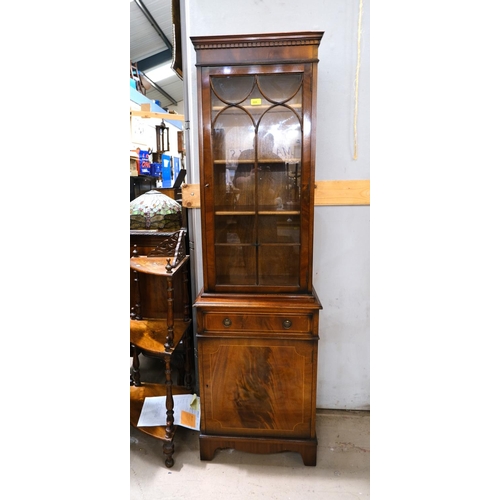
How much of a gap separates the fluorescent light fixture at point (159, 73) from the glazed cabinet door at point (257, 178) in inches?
160

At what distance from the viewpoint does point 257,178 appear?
55.9 inches

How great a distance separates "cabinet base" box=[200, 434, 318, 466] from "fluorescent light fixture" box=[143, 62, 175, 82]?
191 inches

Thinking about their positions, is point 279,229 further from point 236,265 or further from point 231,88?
point 231,88

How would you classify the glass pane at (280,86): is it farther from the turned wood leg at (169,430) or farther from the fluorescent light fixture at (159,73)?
the fluorescent light fixture at (159,73)

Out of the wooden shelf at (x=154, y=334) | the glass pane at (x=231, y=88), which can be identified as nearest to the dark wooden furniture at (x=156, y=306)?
the wooden shelf at (x=154, y=334)

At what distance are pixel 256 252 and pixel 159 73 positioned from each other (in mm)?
4857

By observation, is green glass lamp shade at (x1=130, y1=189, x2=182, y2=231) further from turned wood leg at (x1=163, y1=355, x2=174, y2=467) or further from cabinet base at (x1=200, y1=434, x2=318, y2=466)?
cabinet base at (x1=200, y1=434, x2=318, y2=466)

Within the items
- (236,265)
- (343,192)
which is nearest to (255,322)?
(236,265)

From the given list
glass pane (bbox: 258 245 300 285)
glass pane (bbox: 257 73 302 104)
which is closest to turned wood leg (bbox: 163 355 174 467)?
glass pane (bbox: 258 245 300 285)

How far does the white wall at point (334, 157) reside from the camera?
1.53m
